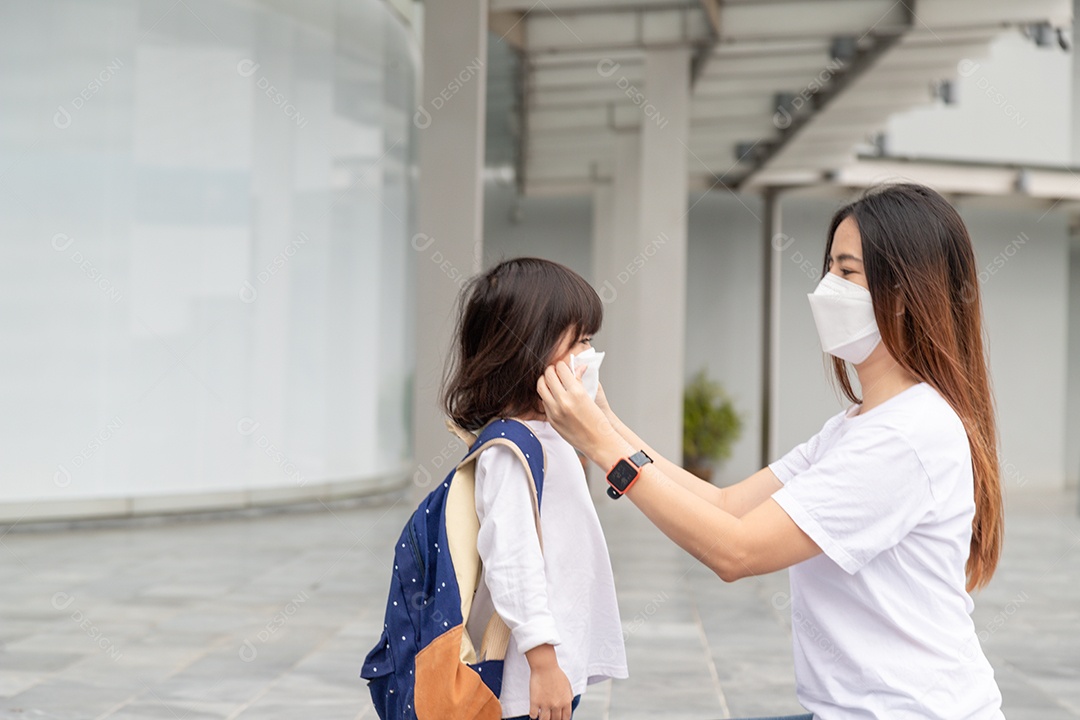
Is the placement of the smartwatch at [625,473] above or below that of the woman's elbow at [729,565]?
above

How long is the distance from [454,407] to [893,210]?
0.96m

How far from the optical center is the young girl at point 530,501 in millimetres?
1958

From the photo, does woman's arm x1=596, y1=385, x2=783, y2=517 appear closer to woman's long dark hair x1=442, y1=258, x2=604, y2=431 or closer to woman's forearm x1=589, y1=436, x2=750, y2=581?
woman's long dark hair x1=442, y1=258, x2=604, y2=431

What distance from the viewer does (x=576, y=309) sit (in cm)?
217

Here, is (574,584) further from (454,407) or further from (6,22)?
(6,22)

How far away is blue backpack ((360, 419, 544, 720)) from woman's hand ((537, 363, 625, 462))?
15cm

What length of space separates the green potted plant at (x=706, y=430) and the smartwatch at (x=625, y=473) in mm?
15989

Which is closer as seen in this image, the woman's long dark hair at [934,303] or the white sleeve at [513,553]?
the woman's long dark hair at [934,303]

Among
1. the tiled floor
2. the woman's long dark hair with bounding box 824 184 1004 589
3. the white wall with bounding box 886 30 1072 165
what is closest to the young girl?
the woman's long dark hair with bounding box 824 184 1004 589

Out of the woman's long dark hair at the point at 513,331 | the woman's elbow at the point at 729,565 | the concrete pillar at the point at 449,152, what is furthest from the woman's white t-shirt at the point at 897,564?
the concrete pillar at the point at 449,152

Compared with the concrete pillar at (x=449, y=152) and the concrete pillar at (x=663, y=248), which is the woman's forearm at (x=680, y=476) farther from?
the concrete pillar at (x=663, y=248)

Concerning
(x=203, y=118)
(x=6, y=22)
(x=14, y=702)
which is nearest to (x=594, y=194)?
(x=203, y=118)

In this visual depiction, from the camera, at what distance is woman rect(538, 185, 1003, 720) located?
163 centimetres

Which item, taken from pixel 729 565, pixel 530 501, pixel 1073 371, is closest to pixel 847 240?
pixel 729 565
